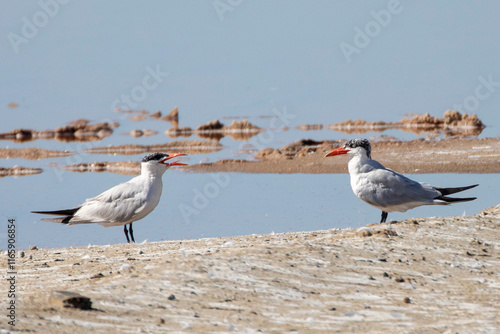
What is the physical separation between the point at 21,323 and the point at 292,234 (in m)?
3.79

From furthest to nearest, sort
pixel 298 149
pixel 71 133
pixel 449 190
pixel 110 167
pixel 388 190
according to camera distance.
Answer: pixel 71 133 < pixel 298 149 < pixel 110 167 < pixel 449 190 < pixel 388 190

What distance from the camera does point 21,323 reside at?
4980mm

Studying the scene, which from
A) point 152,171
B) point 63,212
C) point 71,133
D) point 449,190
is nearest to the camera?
point 449,190

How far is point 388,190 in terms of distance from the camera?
8.51 metres

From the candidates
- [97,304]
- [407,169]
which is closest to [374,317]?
[97,304]

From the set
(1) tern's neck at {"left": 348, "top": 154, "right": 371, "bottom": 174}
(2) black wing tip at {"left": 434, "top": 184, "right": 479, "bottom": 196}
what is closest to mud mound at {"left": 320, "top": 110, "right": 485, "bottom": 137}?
(2) black wing tip at {"left": 434, "top": 184, "right": 479, "bottom": 196}

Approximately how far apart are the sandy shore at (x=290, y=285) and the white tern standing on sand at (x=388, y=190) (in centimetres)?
87

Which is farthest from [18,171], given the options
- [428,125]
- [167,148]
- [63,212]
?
[428,125]

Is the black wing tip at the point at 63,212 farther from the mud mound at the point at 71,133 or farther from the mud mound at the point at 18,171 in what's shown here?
the mud mound at the point at 71,133

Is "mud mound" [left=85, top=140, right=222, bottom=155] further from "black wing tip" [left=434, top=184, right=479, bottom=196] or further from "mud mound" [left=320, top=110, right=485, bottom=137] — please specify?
"black wing tip" [left=434, top=184, right=479, bottom=196]

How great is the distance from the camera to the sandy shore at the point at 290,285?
515cm

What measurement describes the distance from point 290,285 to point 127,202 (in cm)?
356

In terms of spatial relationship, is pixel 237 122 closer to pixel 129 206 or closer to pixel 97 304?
pixel 129 206

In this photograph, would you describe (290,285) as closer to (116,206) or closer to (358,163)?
(358,163)
